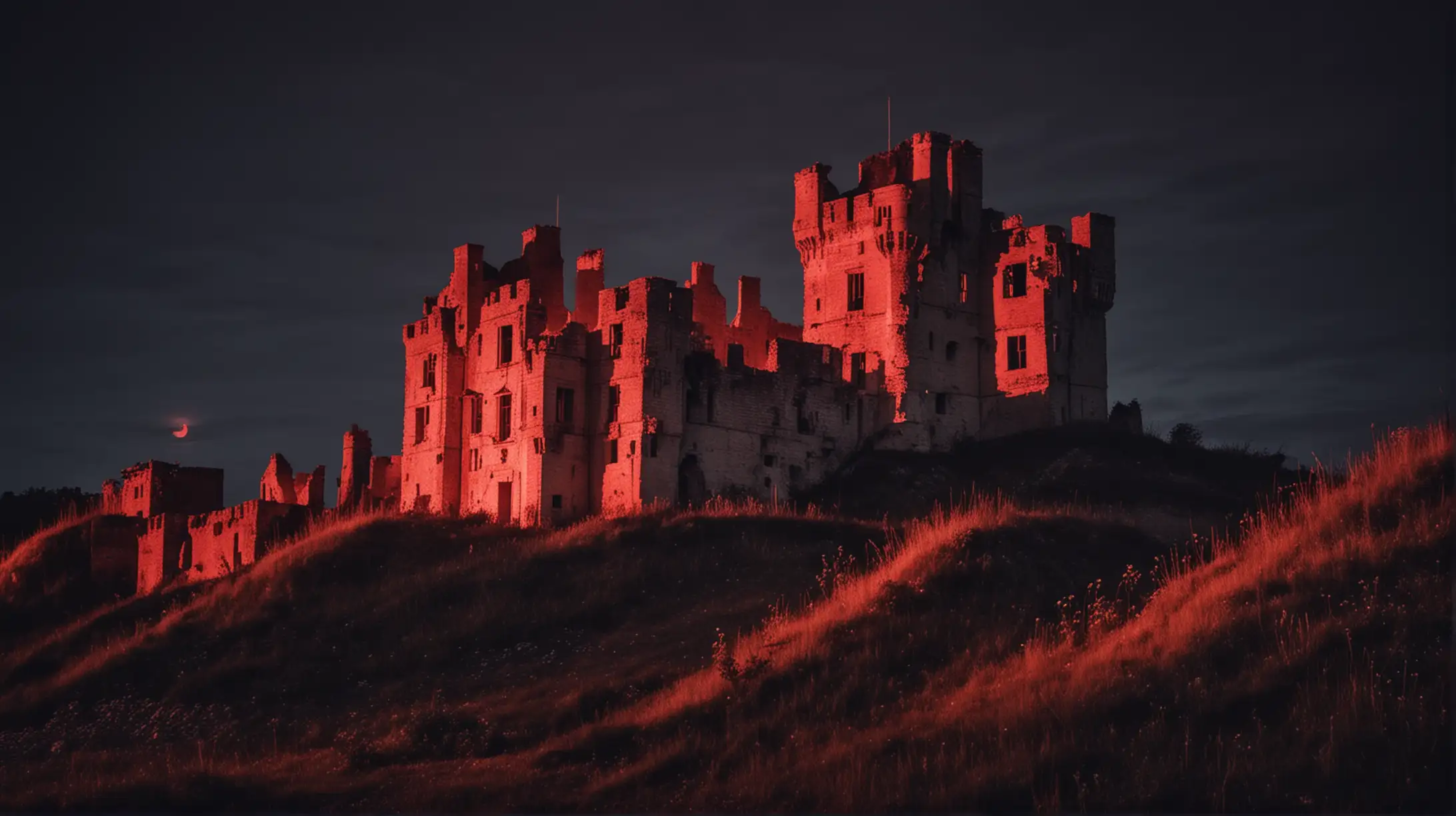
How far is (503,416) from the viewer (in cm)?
6994

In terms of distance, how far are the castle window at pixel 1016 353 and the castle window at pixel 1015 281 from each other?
2180 mm

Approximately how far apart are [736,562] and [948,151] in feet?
124

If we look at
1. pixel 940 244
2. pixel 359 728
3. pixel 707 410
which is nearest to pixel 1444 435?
pixel 359 728

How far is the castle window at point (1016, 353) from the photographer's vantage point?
3295 inches

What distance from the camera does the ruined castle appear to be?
2643 inches

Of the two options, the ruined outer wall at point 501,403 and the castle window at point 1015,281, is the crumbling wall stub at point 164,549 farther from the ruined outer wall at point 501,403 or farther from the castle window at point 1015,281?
the castle window at point 1015,281

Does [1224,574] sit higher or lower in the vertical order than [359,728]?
higher

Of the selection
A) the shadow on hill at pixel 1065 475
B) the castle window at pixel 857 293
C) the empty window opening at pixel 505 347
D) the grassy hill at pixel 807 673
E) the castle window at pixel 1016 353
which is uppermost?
the castle window at pixel 857 293

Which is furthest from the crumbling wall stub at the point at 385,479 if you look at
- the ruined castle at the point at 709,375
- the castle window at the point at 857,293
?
the castle window at the point at 857,293

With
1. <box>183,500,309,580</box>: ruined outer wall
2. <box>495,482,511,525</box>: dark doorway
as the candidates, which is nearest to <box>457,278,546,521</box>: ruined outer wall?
<box>495,482,511,525</box>: dark doorway

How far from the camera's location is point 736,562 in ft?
176

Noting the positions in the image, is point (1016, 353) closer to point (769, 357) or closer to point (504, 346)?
point (769, 357)

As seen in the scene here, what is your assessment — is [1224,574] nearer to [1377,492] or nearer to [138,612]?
[1377,492]

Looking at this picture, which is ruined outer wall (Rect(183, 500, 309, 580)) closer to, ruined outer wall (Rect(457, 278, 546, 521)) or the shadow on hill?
ruined outer wall (Rect(457, 278, 546, 521))
